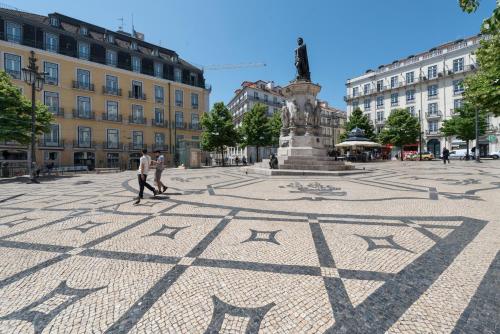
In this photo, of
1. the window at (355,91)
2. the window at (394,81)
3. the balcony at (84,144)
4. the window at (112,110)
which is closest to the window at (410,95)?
the window at (394,81)

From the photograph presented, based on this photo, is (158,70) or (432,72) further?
(432,72)

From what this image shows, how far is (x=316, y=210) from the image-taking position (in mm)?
5664

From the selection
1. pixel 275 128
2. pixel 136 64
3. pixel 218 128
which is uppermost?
pixel 136 64

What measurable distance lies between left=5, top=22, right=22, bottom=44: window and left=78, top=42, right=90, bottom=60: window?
5.44 meters

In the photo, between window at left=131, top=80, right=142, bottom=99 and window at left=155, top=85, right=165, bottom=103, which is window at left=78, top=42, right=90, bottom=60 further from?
window at left=155, top=85, right=165, bottom=103

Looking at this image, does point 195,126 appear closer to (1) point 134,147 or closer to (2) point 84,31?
(1) point 134,147

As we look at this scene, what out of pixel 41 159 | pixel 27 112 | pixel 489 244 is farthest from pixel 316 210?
pixel 41 159

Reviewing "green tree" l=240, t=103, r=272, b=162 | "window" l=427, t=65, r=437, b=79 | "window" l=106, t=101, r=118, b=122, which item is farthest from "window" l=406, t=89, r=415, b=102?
"window" l=106, t=101, r=118, b=122

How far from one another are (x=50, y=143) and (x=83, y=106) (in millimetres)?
6108

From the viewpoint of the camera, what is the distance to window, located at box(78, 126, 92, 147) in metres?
29.8

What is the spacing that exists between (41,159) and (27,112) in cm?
1340

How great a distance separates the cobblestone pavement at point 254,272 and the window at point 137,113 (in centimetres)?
3156

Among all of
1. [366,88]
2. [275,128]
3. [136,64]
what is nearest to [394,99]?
[366,88]

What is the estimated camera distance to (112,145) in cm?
3184
